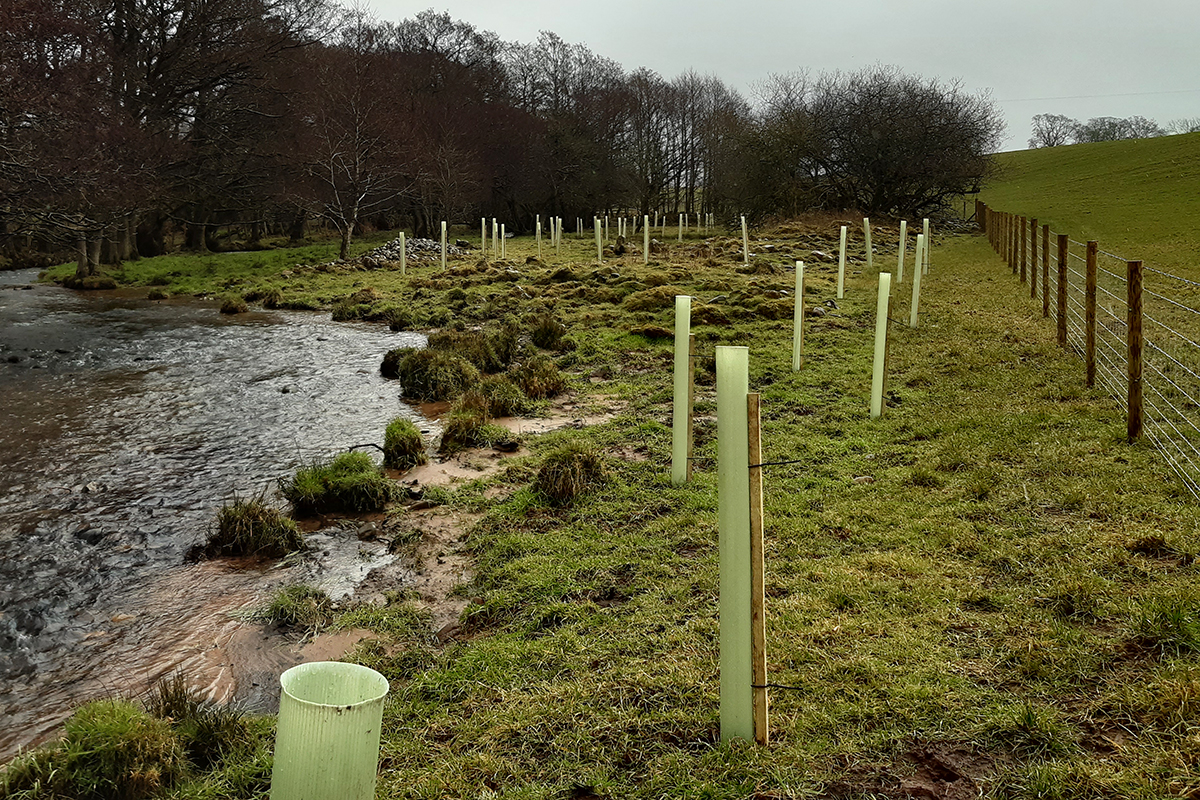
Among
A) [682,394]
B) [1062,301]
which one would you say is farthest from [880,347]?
[1062,301]

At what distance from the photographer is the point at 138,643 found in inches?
199

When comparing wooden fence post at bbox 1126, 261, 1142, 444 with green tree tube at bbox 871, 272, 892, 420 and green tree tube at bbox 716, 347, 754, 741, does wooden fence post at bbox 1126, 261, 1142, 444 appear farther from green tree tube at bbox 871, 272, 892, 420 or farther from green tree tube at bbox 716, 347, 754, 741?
green tree tube at bbox 716, 347, 754, 741

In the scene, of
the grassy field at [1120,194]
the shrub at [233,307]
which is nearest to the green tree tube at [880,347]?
the grassy field at [1120,194]

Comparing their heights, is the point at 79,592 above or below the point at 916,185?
below

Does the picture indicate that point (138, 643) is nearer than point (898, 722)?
No

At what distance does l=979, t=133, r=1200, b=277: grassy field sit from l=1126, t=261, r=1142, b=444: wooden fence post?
15.2 metres

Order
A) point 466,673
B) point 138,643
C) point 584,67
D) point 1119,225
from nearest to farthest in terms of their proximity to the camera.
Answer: point 466,673 → point 138,643 → point 1119,225 → point 584,67

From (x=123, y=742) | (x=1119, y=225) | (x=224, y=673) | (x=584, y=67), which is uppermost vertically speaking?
(x=584, y=67)

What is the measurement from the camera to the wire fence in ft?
21.7

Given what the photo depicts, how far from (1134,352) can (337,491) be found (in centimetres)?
697

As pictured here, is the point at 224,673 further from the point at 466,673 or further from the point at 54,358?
the point at 54,358

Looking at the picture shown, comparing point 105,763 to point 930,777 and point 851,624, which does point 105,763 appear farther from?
point 851,624

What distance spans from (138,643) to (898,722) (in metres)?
4.46

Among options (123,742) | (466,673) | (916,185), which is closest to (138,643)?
(123,742)
